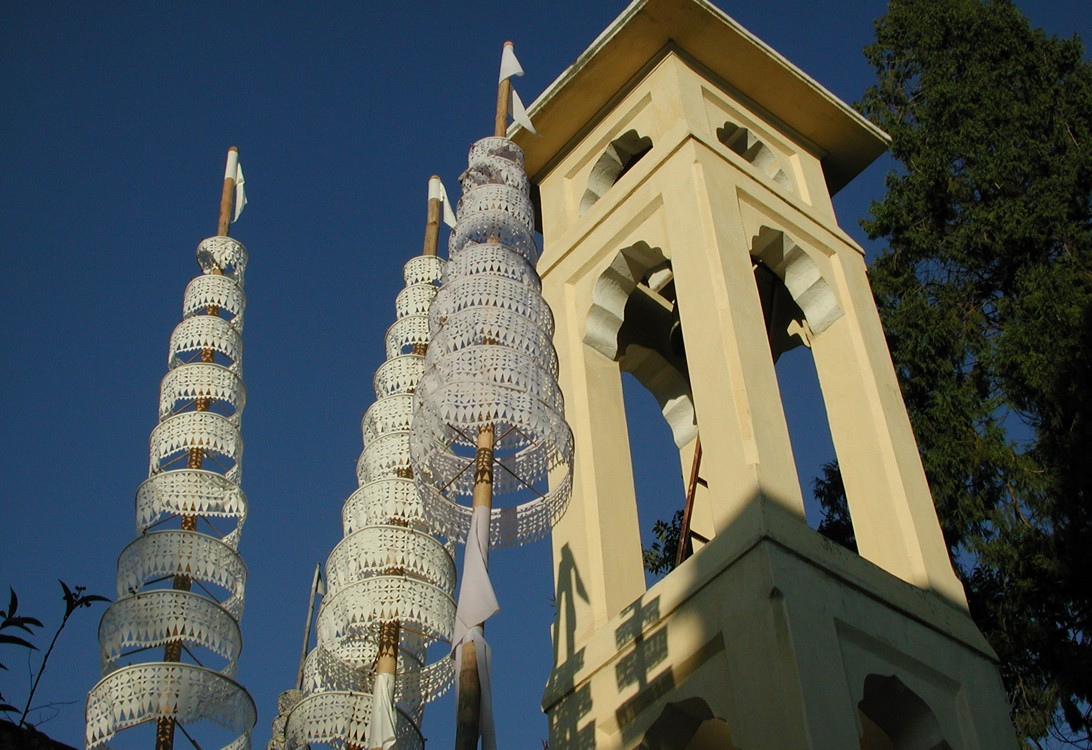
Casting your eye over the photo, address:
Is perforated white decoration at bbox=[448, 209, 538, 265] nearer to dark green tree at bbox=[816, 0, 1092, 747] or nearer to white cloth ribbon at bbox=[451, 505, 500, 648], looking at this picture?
white cloth ribbon at bbox=[451, 505, 500, 648]

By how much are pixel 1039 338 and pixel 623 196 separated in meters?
4.65

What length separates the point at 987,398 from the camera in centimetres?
1407

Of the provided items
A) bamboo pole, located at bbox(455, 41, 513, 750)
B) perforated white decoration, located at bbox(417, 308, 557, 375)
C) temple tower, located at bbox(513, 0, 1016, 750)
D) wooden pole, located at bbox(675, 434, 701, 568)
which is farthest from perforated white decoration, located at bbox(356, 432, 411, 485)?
bamboo pole, located at bbox(455, 41, 513, 750)

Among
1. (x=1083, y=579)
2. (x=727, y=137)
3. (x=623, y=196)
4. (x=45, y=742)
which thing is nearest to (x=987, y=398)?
(x=1083, y=579)

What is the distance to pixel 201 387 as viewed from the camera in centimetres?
1142

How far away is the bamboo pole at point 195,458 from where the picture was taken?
8.80 metres

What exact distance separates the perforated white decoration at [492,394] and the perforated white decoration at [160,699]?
2.45 metres

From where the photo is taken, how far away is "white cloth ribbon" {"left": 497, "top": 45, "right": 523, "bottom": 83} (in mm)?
9039

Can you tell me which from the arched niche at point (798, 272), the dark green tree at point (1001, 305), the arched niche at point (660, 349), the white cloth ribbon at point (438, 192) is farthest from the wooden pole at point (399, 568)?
the dark green tree at point (1001, 305)

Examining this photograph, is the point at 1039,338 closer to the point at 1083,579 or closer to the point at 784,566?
the point at 1083,579

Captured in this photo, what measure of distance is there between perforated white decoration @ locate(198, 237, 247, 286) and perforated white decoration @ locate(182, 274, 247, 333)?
0.21 metres

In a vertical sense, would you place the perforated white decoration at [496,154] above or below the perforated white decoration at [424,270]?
below

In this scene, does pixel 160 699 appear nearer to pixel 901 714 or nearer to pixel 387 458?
pixel 387 458

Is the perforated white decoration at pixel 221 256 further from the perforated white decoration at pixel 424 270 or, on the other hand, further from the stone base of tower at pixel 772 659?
the stone base of tower at pixel 772 659
